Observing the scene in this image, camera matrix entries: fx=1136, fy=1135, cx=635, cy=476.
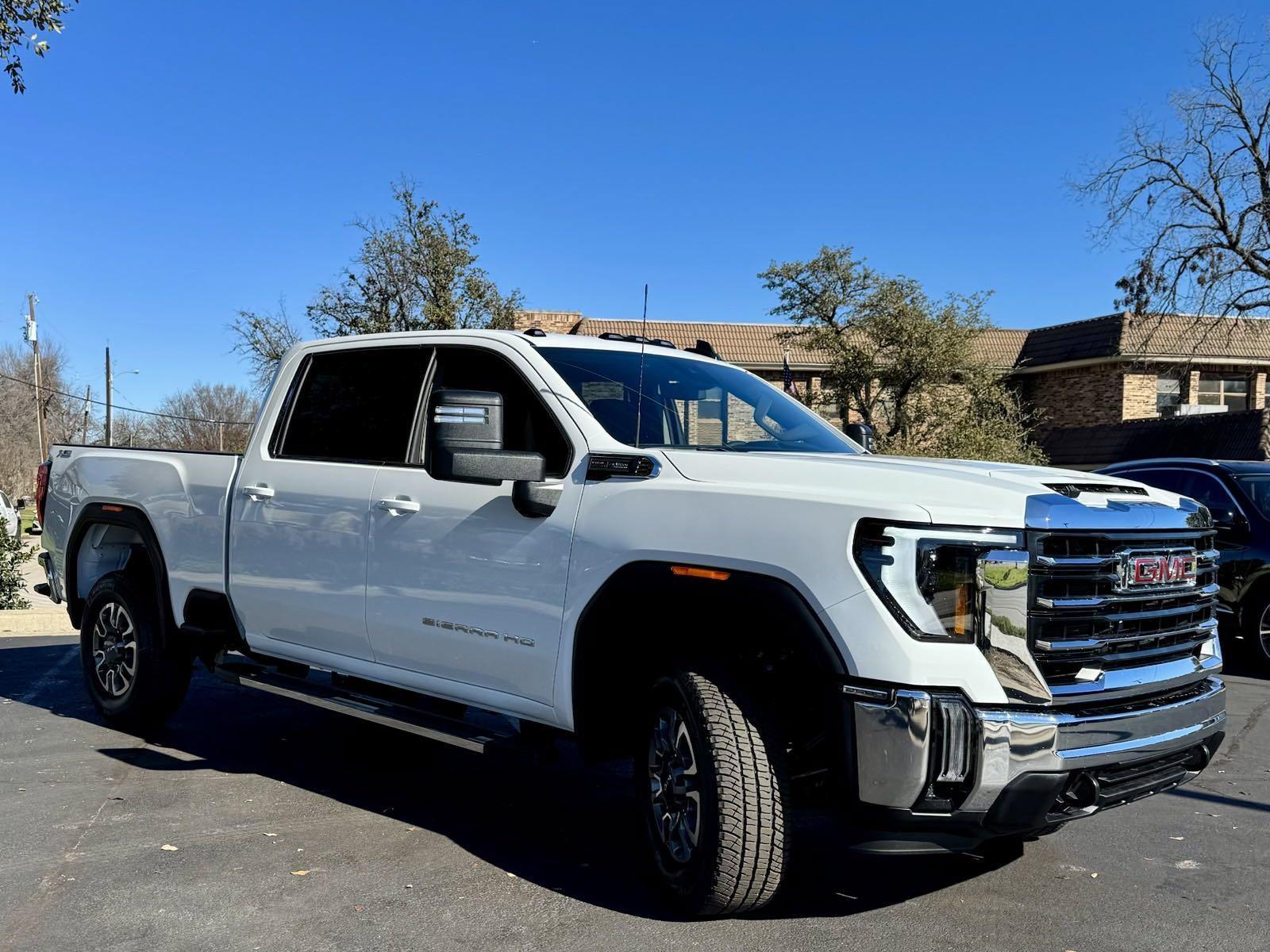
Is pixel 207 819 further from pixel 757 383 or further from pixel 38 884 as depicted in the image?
pixel 757 383

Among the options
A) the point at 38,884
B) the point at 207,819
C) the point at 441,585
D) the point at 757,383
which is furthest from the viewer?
the point at 757,383

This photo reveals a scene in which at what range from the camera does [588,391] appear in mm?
4695

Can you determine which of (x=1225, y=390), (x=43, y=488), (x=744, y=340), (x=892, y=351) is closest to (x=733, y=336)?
(x=744, y=340)

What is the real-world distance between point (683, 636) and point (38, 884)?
8.48 ft

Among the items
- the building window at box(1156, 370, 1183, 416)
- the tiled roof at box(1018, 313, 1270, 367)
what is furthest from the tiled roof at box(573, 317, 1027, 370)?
the building window at box(1156, 370, 1183, 416)

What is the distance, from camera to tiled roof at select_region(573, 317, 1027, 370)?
35.5 meters

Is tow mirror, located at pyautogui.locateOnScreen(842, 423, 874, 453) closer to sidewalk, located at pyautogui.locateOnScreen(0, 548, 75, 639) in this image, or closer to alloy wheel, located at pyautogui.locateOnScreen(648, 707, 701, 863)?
alloy wheel, located at pyautogui.locateOnScreen(648, 707, 701, 863)

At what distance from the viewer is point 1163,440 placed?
32188mm

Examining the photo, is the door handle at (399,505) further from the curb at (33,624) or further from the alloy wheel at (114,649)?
the curb at (33,624)

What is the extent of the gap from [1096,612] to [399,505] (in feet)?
9.20

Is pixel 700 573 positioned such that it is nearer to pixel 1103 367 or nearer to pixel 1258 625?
pixel 1258 625

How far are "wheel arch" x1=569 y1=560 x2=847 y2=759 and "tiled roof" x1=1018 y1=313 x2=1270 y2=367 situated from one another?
→ 34.2 m

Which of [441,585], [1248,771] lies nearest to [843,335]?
[1248,771]

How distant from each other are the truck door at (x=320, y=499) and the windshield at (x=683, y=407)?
916mm
